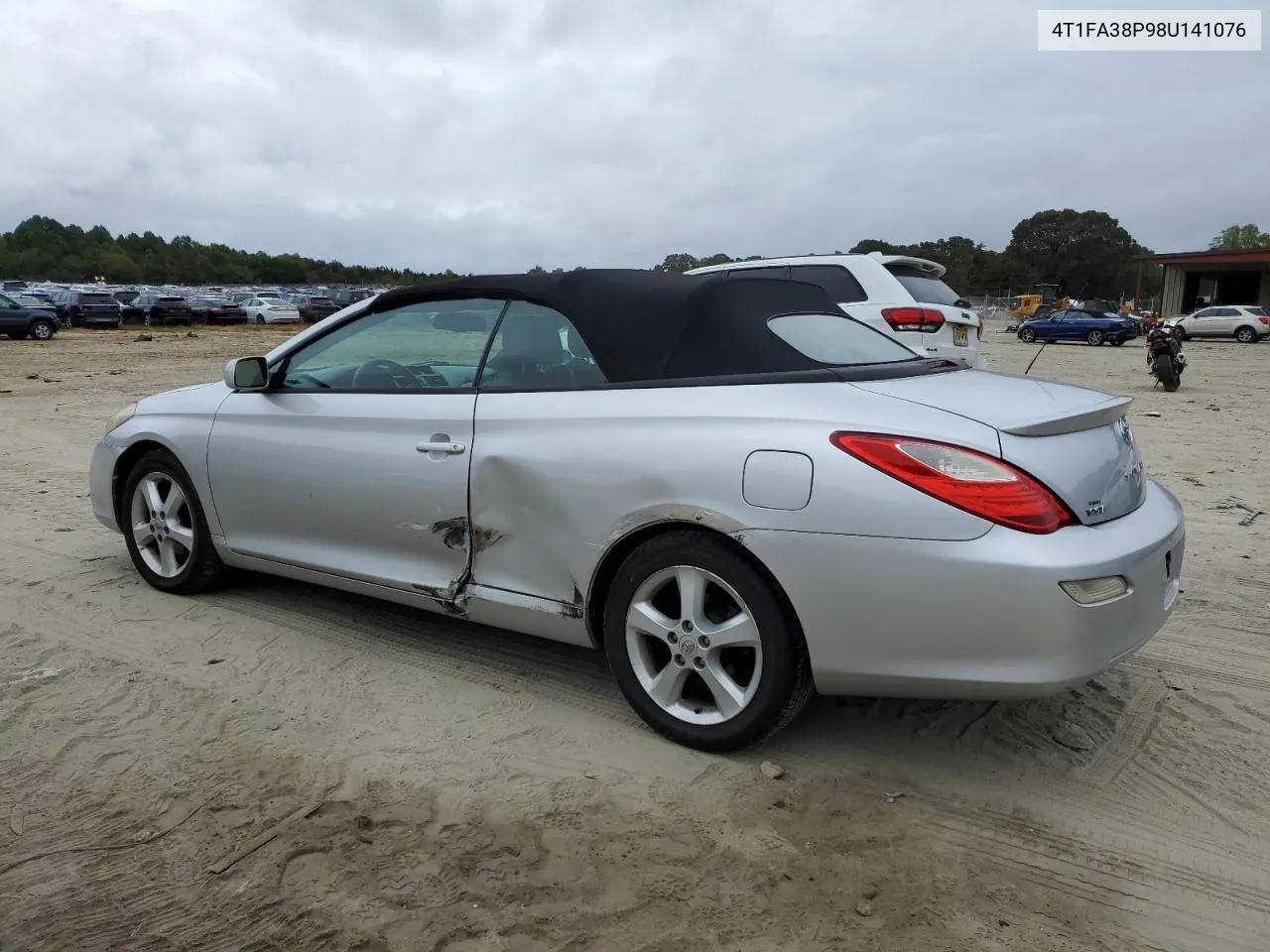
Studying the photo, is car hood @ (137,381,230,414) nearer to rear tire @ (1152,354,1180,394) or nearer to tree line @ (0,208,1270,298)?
rear tire @ (1152,354,1180,394)

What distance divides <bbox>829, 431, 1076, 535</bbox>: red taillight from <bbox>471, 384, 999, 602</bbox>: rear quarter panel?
33mm

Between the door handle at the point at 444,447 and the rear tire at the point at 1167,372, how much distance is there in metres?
14.6

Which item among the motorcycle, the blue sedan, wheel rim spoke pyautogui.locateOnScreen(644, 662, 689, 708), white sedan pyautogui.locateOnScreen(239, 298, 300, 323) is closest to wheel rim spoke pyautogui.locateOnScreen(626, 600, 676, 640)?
wheel rim spoke pyautogui.locateOnScreen(644, 662, 689, 708)

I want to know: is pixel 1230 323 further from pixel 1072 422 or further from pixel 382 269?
pixel 382 269

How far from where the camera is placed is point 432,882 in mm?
2455

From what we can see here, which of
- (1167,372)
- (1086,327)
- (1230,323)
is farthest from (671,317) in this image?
(1230,323)

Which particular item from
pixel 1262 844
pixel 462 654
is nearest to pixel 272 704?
pixel 462 654

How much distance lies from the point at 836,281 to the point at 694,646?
5.29 m

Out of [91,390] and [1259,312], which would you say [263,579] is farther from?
[1259,312]

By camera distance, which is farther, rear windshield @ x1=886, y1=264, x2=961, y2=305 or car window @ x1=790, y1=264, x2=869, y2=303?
rear windshield @ x1=886, y1=264, x2=961, y2=305

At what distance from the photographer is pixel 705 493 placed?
9.48 ft

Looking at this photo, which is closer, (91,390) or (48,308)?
(91,390)

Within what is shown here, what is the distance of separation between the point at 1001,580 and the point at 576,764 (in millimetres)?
1396

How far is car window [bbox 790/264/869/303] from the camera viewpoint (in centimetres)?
758
